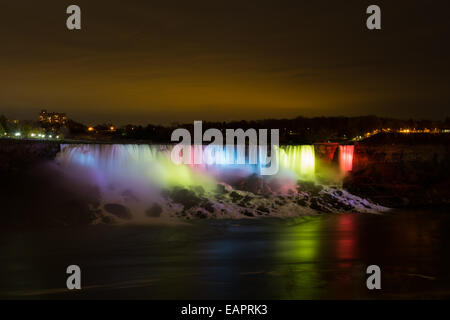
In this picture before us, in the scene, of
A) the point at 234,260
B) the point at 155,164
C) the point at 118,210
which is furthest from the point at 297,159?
the point at 234,260

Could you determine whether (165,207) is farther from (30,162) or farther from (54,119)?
(54,119)

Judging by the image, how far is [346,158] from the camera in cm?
3553

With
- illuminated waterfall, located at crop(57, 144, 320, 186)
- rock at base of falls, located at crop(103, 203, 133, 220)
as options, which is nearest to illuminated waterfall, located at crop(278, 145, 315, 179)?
illuminated waterfall, located at crop(57, 144, 320, 186)

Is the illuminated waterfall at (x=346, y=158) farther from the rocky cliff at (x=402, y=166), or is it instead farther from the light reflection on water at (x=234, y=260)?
the light reflection on water at (x=234, y=260)

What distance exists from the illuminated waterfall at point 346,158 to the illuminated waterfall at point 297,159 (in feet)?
6.24

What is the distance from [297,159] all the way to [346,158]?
3.41m

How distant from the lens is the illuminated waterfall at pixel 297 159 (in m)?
34.7

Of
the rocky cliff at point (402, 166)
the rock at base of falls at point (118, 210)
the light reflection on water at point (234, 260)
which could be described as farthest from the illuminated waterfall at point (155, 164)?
the light reflection on water at point (234, 260)

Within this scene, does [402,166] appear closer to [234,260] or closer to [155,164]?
[155,164]

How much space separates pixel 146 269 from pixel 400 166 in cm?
2342

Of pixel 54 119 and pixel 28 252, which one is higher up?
pixel 54 119
